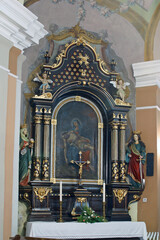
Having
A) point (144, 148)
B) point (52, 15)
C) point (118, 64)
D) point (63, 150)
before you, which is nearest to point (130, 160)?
point (144, 148)

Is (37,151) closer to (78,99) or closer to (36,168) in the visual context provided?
(36,168)

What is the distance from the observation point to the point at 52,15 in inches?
459

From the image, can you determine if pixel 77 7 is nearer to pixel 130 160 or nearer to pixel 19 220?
pixel 130 160

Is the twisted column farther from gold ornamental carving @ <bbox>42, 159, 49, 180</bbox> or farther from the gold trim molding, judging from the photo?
the gold trim molding

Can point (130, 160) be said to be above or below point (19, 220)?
above

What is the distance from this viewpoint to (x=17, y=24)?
29.3 feet

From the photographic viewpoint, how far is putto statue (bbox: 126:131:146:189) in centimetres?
1153

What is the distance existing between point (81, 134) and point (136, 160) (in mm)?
1455

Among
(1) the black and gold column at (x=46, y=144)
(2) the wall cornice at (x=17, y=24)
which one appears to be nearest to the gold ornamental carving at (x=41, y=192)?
(1) the black and gold column at (x=46, y=144)

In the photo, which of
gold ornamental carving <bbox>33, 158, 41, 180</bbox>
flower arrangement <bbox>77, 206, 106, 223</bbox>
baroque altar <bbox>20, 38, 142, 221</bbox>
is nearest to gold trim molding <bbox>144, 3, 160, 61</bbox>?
baroque altar <bbox>20, 38, 142, 221</bbox>

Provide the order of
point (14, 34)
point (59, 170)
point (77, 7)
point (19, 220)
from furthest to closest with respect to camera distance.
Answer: point (77, 7) < point (59, 170) < point (19, 220) < point (14, 34)

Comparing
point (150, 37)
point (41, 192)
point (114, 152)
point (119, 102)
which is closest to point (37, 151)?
point (41, 192)

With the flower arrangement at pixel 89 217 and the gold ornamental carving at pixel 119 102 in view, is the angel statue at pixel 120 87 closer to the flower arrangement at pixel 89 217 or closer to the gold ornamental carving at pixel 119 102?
the gold ornamental carving at pixel 119 102

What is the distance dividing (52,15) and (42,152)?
336cm
